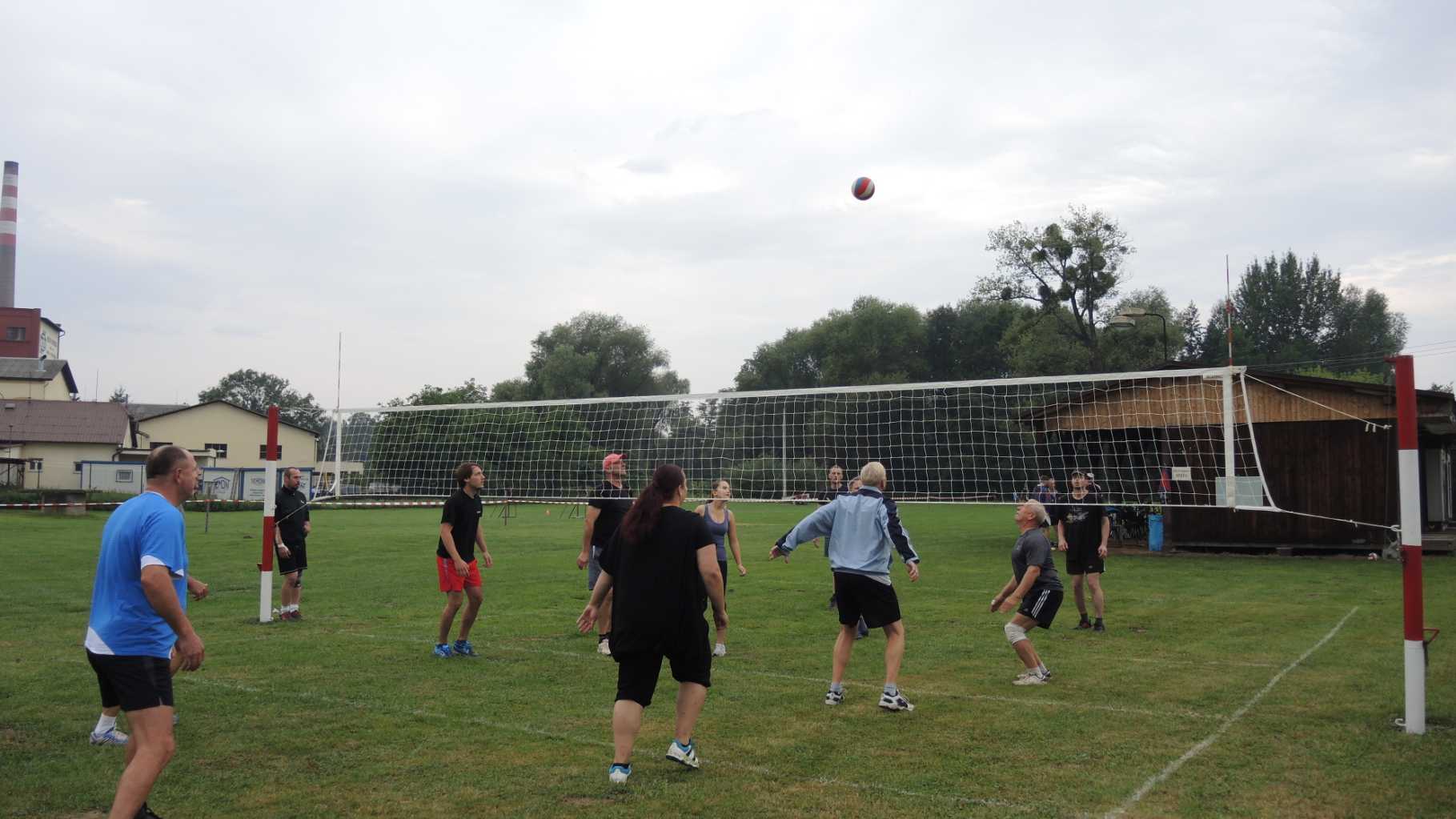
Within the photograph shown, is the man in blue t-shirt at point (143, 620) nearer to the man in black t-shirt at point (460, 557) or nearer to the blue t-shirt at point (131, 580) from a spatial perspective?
the blue t-shirt at point (131, 580)

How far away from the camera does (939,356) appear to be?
261 feet

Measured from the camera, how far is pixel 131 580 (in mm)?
4742

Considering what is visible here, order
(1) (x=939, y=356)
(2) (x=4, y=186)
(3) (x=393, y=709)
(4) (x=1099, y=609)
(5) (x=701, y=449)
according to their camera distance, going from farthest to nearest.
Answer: (1) (x=939, y=356)
(2) (x=4, y=186)
(5) (x=701, y=449)
(4) (x=1099, y=609)
(3) (x=393, y=709)

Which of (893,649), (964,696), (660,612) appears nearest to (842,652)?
(893,649)

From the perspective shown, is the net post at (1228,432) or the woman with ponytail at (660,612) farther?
the net post at (1228,432)

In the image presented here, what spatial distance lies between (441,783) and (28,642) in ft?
23.5

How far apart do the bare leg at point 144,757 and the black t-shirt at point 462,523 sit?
501 centimetres

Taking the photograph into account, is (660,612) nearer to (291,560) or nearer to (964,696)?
(964,696)

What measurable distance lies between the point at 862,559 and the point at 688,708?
241 centimetres

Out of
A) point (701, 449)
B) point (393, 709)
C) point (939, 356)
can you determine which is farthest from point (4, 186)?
point (393, 709)

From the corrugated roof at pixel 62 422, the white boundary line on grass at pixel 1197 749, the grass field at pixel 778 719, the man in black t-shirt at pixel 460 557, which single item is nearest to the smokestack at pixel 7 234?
the corrugated roof at pixel 62 422

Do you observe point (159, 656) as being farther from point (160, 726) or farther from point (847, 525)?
point (847, 525)

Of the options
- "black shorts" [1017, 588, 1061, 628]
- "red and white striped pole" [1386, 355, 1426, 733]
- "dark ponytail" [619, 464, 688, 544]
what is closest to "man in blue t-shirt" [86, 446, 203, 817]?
"dark ponytail" [619, 464, 688, 544]

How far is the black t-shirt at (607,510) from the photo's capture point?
993cm
